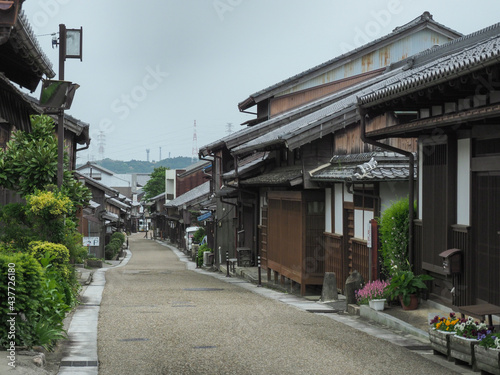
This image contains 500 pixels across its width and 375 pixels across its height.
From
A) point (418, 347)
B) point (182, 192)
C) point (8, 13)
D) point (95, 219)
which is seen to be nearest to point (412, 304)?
point (418, 347)

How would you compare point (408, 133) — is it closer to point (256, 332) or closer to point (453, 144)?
point (453, 144)

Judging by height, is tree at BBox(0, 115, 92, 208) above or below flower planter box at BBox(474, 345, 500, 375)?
above

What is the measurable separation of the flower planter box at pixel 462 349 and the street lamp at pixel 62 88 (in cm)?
1131

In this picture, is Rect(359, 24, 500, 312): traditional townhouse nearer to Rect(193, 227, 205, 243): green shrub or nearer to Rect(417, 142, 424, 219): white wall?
Rect(417, 142, 424, 219): white wall

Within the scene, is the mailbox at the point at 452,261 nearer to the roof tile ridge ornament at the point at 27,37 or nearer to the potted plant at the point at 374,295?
the potted plant at the point at 374,295

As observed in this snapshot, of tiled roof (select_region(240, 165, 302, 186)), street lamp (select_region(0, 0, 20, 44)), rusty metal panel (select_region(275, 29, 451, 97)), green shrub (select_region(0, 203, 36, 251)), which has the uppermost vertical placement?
rusty metal panel (select_region(275, 29, 451, 97))

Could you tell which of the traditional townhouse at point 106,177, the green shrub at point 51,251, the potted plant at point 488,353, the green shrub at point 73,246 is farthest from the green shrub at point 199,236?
the potted plant at point 488,353

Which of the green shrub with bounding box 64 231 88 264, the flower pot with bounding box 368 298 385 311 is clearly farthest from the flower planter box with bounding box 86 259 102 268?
the flower pot with bounding box 368 298 385 311

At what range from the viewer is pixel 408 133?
1423 cm

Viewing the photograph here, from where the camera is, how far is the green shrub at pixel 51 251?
1594 cm

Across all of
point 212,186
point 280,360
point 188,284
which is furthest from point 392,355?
point 212,186

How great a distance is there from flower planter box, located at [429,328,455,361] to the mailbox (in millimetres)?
2032

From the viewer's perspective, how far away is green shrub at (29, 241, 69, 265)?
52.3 ft

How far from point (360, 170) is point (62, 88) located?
7702mm
